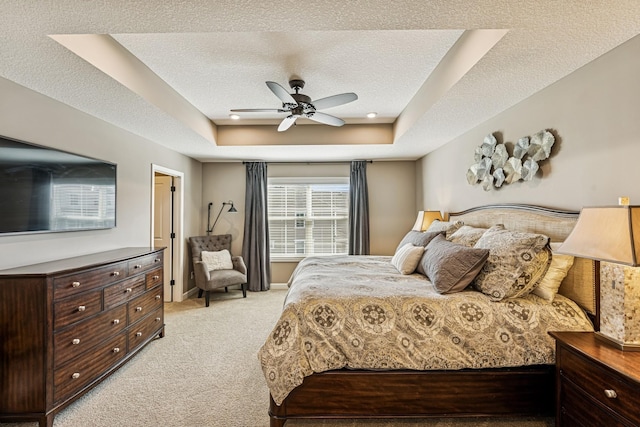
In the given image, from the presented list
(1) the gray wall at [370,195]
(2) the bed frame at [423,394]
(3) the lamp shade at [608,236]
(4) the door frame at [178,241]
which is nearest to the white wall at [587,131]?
(3) the lamp shade at [608,236]

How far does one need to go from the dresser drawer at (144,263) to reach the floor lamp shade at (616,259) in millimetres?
3320

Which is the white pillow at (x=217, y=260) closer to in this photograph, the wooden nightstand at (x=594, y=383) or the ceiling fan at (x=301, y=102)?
the ceiling fan at (x=301, y=102)

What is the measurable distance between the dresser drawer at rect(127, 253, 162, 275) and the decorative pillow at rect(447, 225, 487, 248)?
3.04 metres

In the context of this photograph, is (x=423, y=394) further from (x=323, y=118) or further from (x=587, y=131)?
(x=323, y=118)

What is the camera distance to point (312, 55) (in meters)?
2.61

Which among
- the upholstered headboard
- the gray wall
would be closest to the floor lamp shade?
the upholstered headboard

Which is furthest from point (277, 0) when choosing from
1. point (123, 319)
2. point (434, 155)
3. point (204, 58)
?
point (434, 155)

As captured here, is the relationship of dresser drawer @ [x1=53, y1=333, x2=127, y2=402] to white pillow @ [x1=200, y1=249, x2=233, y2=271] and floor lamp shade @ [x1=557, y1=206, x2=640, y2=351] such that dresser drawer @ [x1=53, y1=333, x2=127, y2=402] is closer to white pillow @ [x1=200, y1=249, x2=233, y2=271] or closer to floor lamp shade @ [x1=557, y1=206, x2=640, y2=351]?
white pillow @ [x1=200, y1=249, x2=233, y2=271]

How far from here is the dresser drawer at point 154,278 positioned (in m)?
3.21

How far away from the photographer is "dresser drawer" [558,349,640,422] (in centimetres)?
133

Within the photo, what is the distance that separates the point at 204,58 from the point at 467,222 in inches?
126

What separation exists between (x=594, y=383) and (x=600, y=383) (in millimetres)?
39

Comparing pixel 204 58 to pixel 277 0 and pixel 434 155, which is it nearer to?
pixel 277 0

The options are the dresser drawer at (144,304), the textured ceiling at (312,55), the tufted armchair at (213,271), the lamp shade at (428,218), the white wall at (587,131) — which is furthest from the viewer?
the tufted armchair at (213,271)
